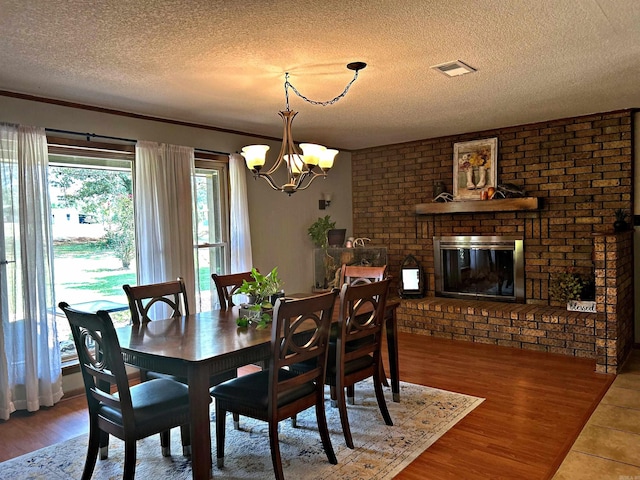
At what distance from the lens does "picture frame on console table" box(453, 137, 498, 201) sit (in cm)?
545

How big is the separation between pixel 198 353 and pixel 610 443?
7.91ft

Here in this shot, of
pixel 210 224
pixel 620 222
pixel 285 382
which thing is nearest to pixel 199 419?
pixel 285 382

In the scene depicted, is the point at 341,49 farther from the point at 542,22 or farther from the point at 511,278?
the point at 511,278

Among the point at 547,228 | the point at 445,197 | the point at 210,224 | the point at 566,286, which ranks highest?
the point at 445,197

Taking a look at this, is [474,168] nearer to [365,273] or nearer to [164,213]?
[365,273]

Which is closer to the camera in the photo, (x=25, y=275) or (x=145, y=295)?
(x=145, y=295)

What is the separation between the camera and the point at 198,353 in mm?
2299

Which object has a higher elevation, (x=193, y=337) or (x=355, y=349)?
(x=193, y=337)

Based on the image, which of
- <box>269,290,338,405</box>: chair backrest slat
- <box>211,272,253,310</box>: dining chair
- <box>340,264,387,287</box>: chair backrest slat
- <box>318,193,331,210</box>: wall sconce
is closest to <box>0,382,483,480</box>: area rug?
<box>269,290,338,405</box>: chair backrest slat

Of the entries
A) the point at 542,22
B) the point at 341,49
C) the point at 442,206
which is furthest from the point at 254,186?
the point at 542,22

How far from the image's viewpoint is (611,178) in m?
4.78

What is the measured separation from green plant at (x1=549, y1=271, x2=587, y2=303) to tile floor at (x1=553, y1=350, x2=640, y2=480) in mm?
1226

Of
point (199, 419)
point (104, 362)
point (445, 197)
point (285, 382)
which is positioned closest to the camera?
point (199, 419)

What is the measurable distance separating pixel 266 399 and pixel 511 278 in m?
3.84
